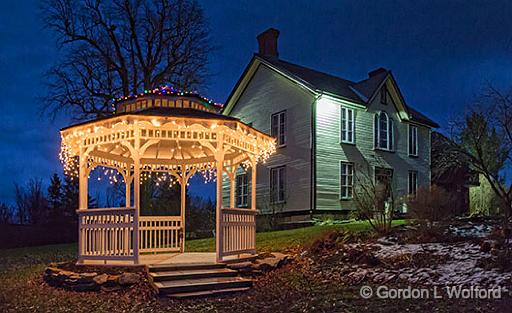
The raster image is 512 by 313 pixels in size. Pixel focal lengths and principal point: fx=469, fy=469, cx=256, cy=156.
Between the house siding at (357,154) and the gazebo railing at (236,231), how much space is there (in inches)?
335

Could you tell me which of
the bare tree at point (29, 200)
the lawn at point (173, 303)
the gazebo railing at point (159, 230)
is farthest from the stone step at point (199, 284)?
the bare tree at point (29, 200)

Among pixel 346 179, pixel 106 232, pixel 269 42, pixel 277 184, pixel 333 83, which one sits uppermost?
pixel 269 42

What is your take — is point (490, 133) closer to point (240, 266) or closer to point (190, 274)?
point (240, 266)

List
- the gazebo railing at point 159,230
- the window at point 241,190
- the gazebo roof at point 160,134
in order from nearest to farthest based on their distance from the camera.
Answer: the gazebo roof at point 160,134
the gazebo railing at point 159,230
the window at point 241,190

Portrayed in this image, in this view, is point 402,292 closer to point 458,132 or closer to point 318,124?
point 458,132

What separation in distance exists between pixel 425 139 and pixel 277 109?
890 centimetres

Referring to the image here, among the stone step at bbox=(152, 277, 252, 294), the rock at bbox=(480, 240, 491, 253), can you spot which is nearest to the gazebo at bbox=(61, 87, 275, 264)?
the stone step at bbox=(152, 277, 252, 294)

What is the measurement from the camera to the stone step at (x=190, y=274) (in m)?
8.84

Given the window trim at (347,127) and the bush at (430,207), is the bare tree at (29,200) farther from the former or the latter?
the bush at (430,207)

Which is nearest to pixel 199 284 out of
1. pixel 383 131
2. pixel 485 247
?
pixel 485 247

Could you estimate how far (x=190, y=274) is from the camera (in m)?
9.08

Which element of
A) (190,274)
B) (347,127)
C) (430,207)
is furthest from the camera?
(347,127)

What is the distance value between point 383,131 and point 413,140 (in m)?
2.63

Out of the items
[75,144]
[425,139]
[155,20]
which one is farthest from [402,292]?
[155,20]
